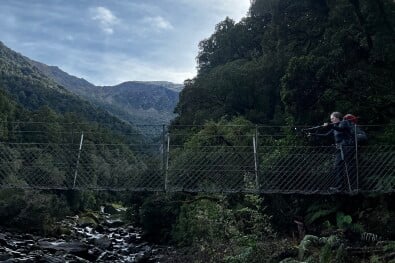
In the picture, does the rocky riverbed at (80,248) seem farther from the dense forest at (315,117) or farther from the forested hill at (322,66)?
the forested hill at (322,66)

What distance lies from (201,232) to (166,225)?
7.83 metres

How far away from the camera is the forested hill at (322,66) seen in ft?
A: 40.0

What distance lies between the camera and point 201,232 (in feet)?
40.5

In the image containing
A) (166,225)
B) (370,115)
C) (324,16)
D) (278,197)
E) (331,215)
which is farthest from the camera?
(166,225)

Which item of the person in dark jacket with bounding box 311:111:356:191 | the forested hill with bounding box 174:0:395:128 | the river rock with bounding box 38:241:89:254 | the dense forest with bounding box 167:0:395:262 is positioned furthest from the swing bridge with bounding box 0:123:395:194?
the river rock with bounding box 38:241:89:254

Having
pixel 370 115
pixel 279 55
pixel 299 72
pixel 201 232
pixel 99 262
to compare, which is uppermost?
pixel 279 55

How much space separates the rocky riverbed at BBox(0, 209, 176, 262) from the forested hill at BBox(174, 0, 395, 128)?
630 cm

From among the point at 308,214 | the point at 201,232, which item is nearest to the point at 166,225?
the point at 201,232

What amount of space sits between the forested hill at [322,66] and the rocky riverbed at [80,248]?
6.30 m

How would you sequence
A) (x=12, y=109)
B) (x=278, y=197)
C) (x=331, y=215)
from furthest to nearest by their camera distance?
1. (x=12, y=109)
2. (x=278, y=197)
3. (x=331, y=215)

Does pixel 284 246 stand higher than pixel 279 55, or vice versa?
pixel 279 55

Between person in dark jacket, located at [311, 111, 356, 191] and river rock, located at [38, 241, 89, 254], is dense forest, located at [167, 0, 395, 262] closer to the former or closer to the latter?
person in dark jacket, located at [311, 111, 356, 191]

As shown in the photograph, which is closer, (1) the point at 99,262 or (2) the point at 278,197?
(2) the point at 278,197

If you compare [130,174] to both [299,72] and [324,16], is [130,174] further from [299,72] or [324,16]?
[324,16]
